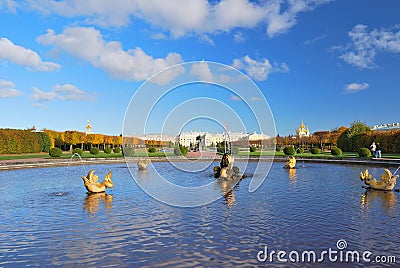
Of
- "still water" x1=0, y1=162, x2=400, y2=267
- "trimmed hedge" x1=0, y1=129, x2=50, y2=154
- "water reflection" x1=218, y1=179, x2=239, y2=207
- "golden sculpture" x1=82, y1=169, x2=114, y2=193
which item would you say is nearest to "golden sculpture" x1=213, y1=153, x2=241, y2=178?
"water reflection" x1=218, y1=179, x2=239, y2=207

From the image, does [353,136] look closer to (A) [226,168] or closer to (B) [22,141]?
(A) [226,168]

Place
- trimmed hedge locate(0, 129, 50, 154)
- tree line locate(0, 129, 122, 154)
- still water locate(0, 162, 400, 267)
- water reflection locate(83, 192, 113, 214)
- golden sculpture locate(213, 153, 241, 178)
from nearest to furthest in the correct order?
still water locate(0, 162, 400, 267), water reflection locate(83, 192, 113, 214), golden sculpture locate(213, 153, 241, 178), trimmed hedge locate(0, 129, 50, 154), tree line locate(0, 129, 122, 154)

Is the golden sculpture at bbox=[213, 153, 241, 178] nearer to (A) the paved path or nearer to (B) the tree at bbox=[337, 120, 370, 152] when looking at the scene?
(A) the paved path

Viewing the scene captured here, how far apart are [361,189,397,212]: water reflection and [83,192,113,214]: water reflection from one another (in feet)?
23.8

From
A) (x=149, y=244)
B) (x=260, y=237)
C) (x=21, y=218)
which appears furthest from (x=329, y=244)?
(x=21, y=218)

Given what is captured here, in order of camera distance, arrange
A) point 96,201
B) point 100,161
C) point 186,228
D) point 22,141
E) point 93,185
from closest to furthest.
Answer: point 186,228, point 96,201, point 93,185, point 100,161, point 22,141

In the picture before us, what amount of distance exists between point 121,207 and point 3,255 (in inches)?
145

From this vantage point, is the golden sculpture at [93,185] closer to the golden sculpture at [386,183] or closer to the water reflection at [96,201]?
the water reflection at [96,201]

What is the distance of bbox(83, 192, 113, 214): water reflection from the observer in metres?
8.42

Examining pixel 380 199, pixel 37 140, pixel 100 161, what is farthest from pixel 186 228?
pixel 37 140

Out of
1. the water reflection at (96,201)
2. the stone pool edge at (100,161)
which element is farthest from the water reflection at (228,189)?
the stone pool edge at (100,161)

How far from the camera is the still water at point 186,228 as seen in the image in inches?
199

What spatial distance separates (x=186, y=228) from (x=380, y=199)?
21.9ft

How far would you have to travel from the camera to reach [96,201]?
31.2 ft
